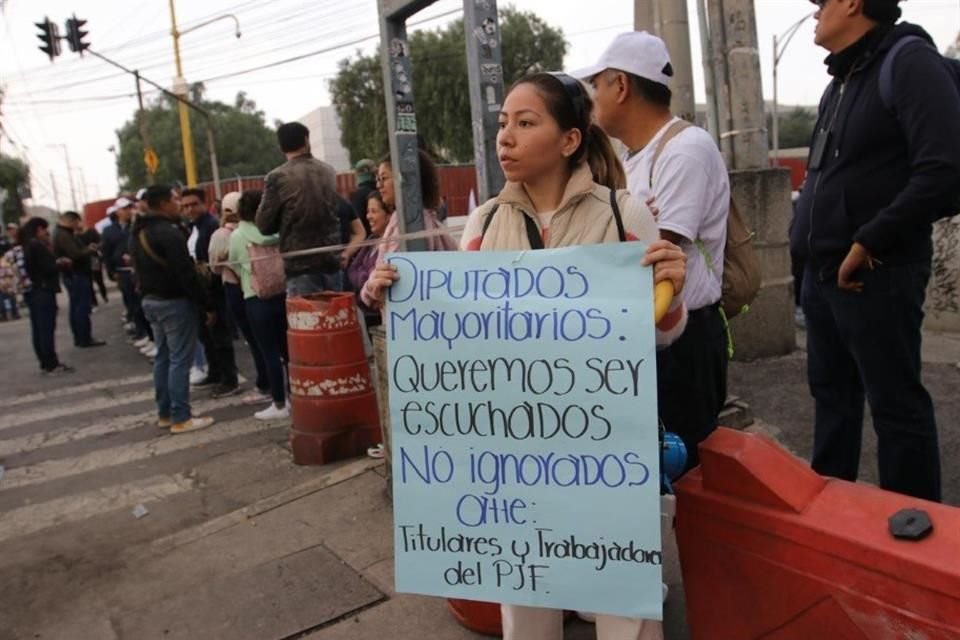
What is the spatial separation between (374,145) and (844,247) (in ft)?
119

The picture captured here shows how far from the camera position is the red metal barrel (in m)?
4.71

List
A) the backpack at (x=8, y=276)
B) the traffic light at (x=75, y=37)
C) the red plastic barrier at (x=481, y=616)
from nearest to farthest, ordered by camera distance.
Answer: the red plastic barrier at (x=481, y=616) → the backpack at (x=8, y=276) → the traffic light at (x=75, y=37)

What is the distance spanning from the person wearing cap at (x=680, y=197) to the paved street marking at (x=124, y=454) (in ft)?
14.3

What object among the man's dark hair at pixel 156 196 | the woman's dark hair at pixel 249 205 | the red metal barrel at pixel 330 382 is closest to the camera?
the red metal barrel at pixel 330 382

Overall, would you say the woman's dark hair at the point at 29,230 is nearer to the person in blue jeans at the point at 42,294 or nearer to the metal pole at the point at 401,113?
the person in blue jeans at the point at 42,294

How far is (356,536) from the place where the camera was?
3.61m

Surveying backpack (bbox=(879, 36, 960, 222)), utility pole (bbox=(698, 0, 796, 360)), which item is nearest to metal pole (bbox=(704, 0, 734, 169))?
utility pole (bbox=(698, 0, 796, 360))

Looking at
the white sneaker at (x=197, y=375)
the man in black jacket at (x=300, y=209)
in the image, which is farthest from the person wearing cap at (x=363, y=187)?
the white sneaker at (x=197, y=375)

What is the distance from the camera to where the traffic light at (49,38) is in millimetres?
20703

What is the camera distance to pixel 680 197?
224 centimetres

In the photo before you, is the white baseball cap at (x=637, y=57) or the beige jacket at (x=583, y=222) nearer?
the beige jacket at (x=583, y=222)

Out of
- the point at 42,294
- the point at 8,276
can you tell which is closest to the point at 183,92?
the point at 8,276

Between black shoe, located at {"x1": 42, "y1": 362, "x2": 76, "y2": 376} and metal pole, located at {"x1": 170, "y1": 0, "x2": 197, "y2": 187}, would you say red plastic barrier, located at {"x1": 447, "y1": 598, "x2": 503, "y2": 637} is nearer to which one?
black shoe, located at {"x1": 42, "y1": 362, "x2": 76, "y2": 376}

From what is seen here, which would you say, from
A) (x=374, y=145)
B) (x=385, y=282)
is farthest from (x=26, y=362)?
(x=374, y=145)
